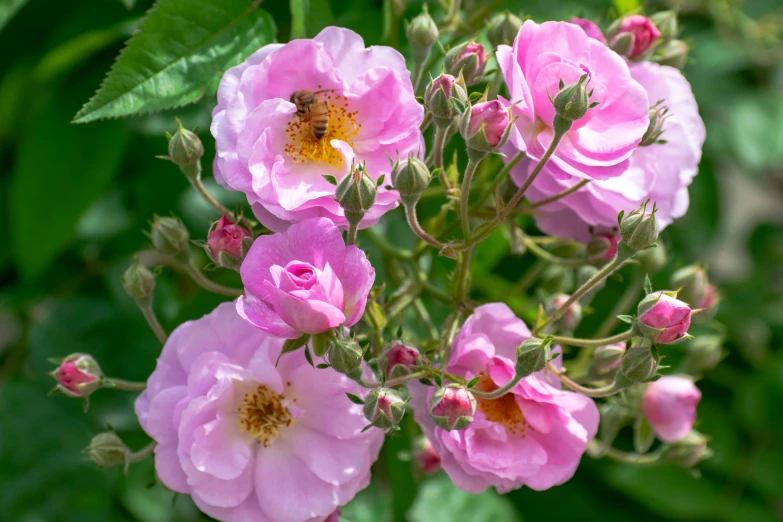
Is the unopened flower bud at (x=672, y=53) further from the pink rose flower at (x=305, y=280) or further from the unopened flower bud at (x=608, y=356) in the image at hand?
the pink rose flower at (x=305, y=280)

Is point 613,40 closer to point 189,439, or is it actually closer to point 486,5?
point 486,5

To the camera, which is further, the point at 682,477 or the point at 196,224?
the point at 682,477

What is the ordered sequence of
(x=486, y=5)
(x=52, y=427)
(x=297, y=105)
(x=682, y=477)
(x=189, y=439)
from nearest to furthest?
(x=189, y=439) < (x=297, y=105) < (x=486, y=5) < (x=52, y=427) < (x=682, y=477)

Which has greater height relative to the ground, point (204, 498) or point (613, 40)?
point (613, 40)

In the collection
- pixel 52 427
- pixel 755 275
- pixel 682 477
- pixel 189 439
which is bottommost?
pixel 682 477

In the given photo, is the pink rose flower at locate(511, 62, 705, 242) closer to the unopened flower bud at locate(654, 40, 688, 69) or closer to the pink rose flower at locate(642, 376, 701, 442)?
the unopened flower bud at locate(654, 40, 688, 69)

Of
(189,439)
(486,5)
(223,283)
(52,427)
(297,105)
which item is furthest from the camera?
(52,427)

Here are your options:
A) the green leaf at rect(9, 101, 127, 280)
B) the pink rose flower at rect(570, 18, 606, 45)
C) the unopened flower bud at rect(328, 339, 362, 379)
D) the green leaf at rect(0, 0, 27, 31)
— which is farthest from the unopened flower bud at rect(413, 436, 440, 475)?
the green leaf at rect(0, 0, 27, 31)

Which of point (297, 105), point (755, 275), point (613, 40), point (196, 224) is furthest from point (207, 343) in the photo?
point (755, 275)
